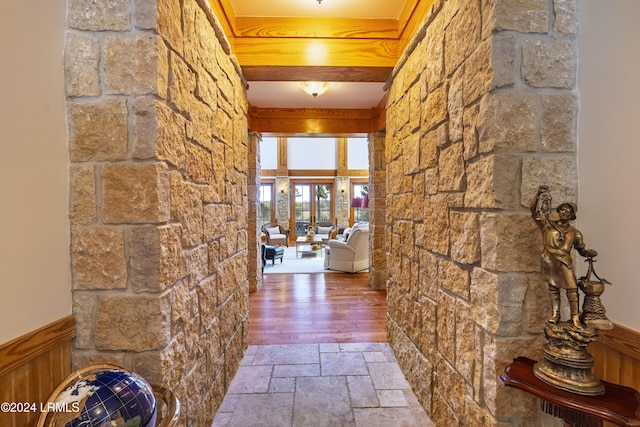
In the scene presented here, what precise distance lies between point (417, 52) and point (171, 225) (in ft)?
6.08

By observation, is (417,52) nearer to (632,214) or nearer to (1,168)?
(632,214)

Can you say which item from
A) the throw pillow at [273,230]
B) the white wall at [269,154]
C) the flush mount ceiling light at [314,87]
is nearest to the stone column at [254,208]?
the flush mount ceiling light at [314,87]

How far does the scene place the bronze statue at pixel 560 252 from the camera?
39.4 inches

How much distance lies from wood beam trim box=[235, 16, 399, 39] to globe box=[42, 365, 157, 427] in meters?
2.42

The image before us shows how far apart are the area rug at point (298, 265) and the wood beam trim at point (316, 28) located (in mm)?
4445

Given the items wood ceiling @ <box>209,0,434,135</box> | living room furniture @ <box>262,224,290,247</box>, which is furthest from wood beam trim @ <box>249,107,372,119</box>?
living room furniture @ <box>262,224,290,247</box>

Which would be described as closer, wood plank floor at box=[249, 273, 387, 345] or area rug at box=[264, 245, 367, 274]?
wood plank floor at box=[249, 273, 387, 345]

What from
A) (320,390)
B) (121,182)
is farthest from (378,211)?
(121,182)

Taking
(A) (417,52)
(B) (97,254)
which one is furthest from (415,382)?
(A) (417,52)

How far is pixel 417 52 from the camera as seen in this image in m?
1.97

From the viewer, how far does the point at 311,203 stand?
11430mm

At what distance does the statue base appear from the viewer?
3.14 feet

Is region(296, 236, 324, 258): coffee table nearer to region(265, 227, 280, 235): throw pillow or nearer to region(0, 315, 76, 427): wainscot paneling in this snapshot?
region(265, 227, 280, 235): throw pillow

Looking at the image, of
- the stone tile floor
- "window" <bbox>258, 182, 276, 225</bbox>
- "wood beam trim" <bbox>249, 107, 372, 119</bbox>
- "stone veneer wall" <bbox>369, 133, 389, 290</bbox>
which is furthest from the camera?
"window" <bbox>258, 182, 276, 225</bbox>
